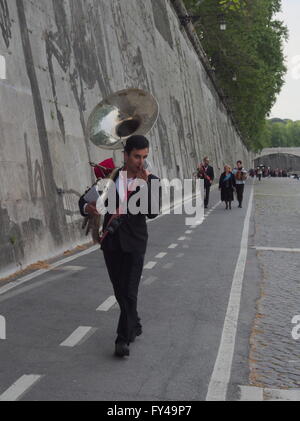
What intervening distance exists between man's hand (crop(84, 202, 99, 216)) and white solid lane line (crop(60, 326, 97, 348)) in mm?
1231

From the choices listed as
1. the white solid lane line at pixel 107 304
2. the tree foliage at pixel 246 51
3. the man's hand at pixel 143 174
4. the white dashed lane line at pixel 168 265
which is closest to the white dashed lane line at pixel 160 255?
the white dashed lane line at pixel 168 265

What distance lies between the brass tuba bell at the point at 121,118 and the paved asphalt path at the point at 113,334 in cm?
190

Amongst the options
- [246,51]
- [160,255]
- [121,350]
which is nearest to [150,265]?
[160,255]

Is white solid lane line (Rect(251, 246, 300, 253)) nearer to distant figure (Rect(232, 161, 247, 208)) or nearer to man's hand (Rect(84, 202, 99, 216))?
man's hand (Rect(84, 202, 99, 216))

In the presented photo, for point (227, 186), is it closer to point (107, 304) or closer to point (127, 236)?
point (107, 304)

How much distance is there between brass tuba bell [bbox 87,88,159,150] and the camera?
6.28 meters

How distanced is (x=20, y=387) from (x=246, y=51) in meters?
63.4

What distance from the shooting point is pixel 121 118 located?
21.0 ft

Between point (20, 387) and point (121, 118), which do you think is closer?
point (20, 387)

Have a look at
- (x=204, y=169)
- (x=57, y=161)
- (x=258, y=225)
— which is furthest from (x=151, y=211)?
(x=204, y=169)

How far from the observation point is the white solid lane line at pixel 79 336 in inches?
221

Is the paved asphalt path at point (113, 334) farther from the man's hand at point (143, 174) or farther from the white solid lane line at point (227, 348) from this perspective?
the man's hand at point (143, 174)

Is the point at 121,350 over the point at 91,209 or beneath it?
beneath

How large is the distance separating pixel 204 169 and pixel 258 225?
24.3 ft
